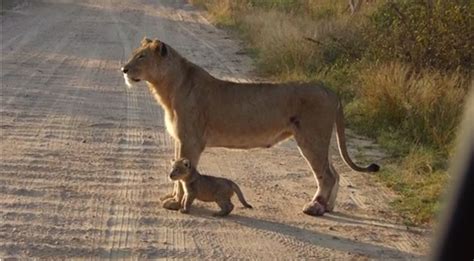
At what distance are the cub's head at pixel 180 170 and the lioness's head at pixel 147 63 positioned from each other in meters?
0.90

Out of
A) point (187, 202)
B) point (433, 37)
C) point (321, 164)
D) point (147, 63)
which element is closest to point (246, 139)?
point (321, 164)

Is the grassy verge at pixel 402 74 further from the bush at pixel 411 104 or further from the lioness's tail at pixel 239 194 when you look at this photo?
the lioness's tail at pixel 239 194

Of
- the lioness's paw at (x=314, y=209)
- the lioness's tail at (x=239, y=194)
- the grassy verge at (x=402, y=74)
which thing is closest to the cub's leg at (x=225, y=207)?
the lioness's tail at (x=239, y=194)

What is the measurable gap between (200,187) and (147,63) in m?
1.23

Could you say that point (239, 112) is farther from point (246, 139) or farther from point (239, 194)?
point (239, 194)

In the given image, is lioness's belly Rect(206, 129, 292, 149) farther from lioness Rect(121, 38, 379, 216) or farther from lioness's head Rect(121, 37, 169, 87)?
lioness's head Rect(121, 37, 169, 87)

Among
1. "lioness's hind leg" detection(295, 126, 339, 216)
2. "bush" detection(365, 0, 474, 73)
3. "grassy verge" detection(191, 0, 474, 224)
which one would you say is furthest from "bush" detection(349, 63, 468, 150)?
"lioness's hind leg" detection(295, 126, 339, 216)

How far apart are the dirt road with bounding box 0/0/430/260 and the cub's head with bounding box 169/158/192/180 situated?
0.31m

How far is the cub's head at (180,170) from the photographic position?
26.1ft

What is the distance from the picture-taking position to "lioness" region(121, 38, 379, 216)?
8.30m

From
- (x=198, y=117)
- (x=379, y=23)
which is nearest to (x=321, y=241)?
(x=198, y=117)

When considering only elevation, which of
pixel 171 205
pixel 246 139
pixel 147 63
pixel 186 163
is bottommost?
pixel 171 205

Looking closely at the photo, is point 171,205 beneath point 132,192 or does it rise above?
above

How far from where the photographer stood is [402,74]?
1314cm
